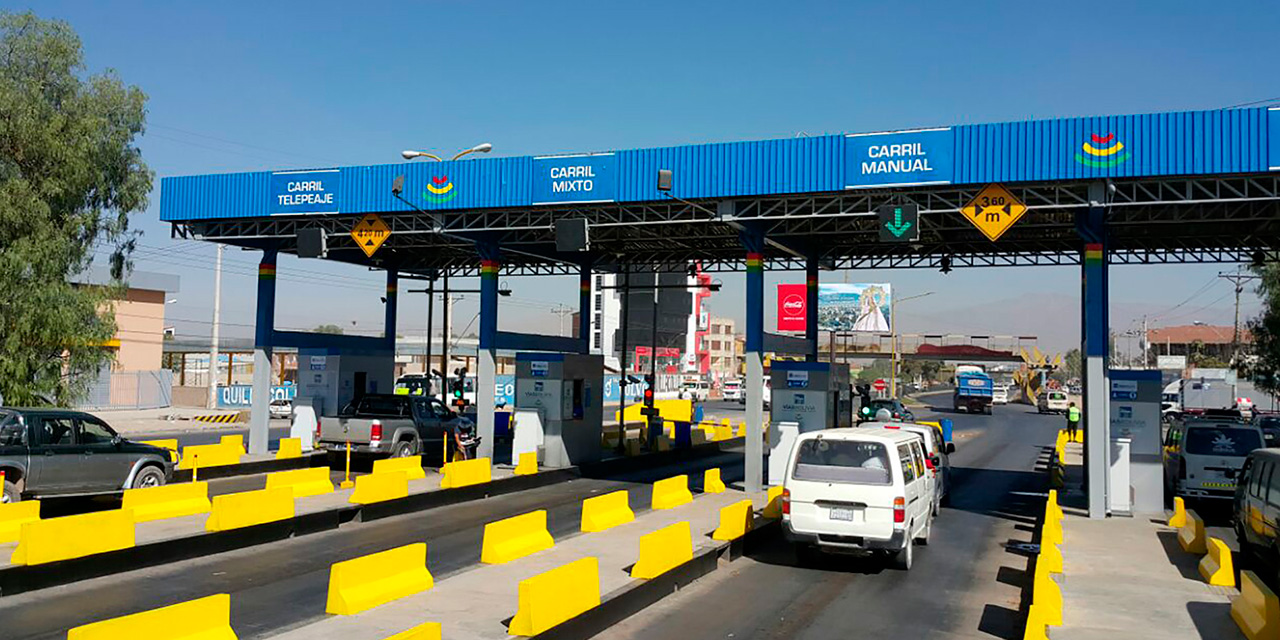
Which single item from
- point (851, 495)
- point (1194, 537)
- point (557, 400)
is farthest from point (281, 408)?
point (1194, 537)

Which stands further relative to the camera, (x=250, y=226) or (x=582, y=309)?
(x=582, y=309)

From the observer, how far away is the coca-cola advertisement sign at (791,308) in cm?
7819

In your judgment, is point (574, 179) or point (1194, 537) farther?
point (574, 179)

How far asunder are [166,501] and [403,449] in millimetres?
9019

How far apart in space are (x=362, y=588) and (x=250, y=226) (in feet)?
61.1

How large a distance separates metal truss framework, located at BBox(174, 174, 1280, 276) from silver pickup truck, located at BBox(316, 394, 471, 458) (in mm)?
4339

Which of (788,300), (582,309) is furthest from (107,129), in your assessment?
(788,300)

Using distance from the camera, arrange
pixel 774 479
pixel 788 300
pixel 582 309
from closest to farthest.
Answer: pixel 774 479 → pixel 582 309 → pixel 788 300

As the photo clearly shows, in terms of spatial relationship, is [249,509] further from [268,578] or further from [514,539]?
[514,539]

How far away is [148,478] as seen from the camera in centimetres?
1647

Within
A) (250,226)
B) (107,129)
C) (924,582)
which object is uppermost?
(107,129)

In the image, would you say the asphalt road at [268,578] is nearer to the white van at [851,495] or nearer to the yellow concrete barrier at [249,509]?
the yellow concrete barrier at [249,509]

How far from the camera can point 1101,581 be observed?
1241cm

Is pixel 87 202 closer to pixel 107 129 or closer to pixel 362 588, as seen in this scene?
pixel 107 129
